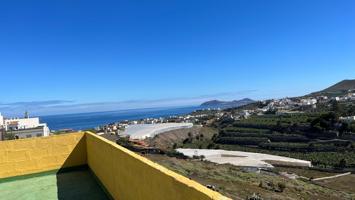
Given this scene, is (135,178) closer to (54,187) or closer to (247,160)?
(54,187)

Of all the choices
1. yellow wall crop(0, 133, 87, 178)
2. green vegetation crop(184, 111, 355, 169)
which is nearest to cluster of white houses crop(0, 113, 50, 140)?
green vegetation crop(184, 111, 355, 169)

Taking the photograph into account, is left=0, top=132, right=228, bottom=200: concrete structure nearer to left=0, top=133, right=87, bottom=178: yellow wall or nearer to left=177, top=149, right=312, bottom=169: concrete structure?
left=0, top=133, right=87, bottom=178: yellow wall

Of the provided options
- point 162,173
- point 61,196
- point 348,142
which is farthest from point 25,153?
point 348,142

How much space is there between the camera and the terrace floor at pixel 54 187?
5.46 metres

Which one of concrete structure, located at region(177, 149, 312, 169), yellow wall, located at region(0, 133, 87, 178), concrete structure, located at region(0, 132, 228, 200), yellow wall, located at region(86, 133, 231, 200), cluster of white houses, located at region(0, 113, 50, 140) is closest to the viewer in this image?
yellow wall, located at region(86, 133, 231, 200)

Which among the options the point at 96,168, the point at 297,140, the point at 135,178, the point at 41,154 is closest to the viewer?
the point at 135,178

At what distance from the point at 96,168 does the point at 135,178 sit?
288cm

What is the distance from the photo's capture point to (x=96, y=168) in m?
6.41

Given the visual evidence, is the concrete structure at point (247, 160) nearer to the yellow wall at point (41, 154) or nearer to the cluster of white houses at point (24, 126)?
the cluster of white houses at point (24, 126)

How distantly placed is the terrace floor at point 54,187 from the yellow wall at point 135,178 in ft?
0.72

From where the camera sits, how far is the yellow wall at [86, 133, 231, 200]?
238 cm

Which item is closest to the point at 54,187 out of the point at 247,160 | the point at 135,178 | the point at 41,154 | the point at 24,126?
the point at 41,154

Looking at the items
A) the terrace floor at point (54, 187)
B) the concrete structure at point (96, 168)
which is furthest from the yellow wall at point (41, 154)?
the terrace floor at point (54, 187)

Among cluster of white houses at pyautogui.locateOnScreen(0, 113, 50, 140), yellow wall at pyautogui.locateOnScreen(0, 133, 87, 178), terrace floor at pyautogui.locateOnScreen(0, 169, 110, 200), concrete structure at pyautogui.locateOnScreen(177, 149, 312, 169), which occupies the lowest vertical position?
concrete structure at pyautogui.locateOnScreen(177, 149, 312, 169)
